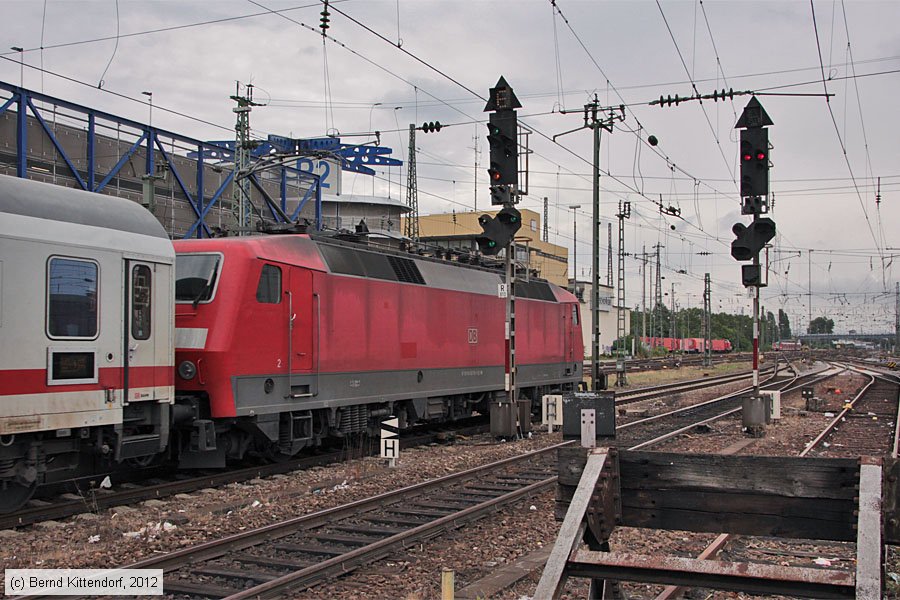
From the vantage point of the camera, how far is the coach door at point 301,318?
1320 cm

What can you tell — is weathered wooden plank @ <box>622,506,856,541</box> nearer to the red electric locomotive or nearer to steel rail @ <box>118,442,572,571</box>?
steel rail @ <box>118,442,572,571</box>

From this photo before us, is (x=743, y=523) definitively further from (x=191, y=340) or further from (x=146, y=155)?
(x=146, y=155)

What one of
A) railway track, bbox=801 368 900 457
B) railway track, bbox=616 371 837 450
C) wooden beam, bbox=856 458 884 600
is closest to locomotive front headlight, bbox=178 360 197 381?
railway track, bbox=616 371 837 450

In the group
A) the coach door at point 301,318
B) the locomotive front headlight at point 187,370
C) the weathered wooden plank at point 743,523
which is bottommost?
the weathered wooden plank at point 743,523

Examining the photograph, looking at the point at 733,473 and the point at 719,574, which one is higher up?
the point at 733,473

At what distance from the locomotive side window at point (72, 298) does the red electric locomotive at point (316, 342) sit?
211 cm

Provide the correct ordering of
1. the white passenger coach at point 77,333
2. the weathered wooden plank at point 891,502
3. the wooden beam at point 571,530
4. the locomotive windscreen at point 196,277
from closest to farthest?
the wooden beam at point 571,530 < the weathered wooden plank at point 891,502 < the white passenger coach at point 77,333 < the locomotive windscreen at point 196,277

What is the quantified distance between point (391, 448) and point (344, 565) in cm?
595

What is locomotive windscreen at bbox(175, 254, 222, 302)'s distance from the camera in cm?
1215

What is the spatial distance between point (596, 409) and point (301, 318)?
6.17m

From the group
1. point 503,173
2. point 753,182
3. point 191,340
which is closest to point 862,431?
point 753,182

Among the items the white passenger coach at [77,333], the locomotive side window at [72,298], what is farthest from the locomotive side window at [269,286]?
the locomotive side window at [72,298]

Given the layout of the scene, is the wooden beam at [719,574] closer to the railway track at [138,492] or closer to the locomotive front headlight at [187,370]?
the railway track at [138,492]

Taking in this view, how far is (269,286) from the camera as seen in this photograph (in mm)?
12727
